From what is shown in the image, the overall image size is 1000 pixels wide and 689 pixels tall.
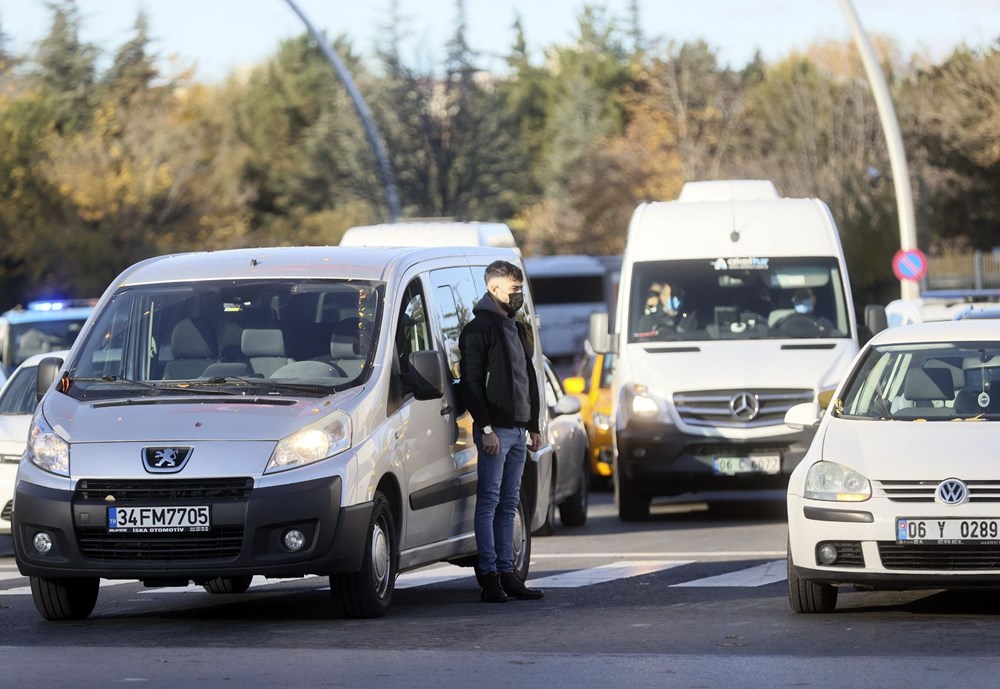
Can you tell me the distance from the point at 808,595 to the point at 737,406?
6905 millimetres

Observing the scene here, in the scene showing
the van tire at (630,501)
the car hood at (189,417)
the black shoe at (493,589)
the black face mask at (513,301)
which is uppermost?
the black face mask at (513,301)

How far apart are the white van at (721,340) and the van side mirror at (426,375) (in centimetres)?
670

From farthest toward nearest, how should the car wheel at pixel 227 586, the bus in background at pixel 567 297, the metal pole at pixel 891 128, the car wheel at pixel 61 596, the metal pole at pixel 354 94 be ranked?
1. the bus in background at pixel 567 297
2. the metal pole at pixel 354 94
3. the metal pole at pixel 891 128
4. the car wheel at pixel 227 586
5. the car wheel at pixel 61 596

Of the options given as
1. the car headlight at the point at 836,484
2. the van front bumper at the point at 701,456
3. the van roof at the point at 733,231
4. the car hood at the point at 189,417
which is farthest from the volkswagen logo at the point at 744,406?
the car hood at the point at 189,417

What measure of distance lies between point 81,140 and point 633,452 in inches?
2002

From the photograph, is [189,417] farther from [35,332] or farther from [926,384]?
[35,332]

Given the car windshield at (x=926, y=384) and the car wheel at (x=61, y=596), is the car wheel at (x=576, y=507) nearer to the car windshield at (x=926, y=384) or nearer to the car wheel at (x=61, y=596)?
the car windshield at (x=926, y=384)

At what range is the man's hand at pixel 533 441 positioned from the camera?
37.0 ft

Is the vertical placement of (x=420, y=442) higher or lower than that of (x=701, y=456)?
higher

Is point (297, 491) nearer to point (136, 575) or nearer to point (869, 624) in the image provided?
point (136, 575)

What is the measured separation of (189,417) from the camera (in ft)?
32.1

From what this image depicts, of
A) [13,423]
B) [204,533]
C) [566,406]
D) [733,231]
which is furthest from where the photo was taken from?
[733,231]

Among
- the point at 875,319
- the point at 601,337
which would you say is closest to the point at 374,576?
the point at 601,337

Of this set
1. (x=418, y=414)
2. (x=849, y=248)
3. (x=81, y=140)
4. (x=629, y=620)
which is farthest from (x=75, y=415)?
(x=81, y=140)
